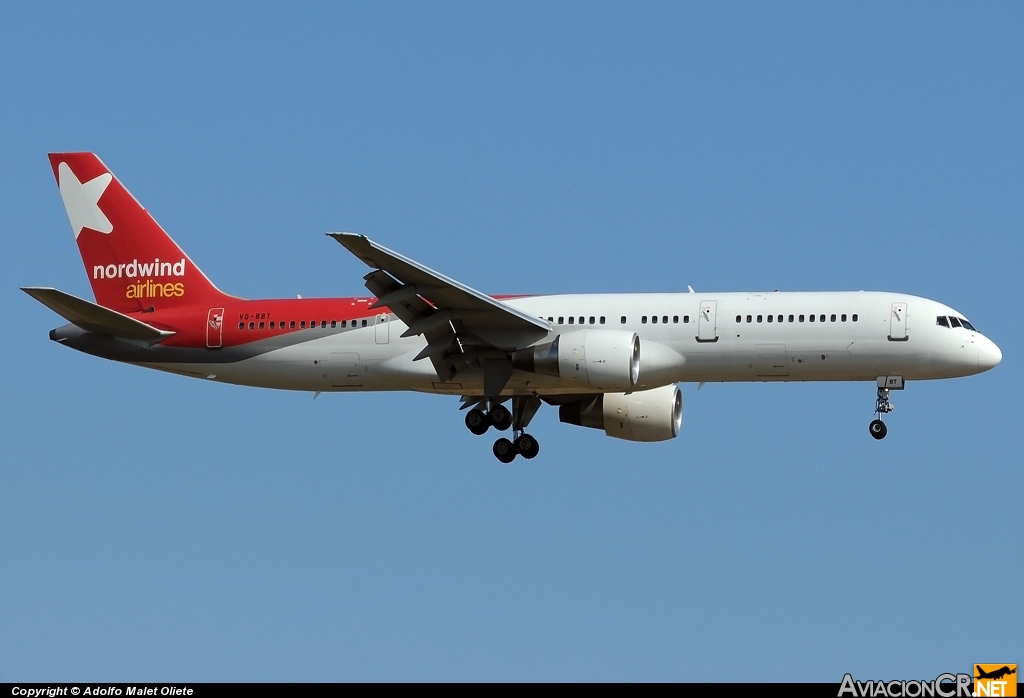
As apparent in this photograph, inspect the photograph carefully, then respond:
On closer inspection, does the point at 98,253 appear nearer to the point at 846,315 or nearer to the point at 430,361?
the point at 430,361

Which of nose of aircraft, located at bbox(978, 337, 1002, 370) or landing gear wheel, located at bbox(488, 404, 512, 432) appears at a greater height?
nose of aircraft, located at bbox(978, 337, 1002, 370)

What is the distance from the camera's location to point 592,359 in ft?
156

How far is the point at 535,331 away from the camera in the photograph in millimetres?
48906

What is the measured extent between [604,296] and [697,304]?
2.93 meters

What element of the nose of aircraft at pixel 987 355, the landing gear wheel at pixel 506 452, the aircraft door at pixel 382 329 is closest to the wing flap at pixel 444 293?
the aircraft door at pixel 382 329

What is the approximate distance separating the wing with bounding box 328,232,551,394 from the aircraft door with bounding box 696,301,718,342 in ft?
14.1

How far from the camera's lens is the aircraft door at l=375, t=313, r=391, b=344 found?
5103 centimetres

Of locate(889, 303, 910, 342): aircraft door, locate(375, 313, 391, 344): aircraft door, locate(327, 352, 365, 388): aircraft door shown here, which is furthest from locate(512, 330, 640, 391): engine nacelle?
locate(889, 303, 910, 342): aircraft door

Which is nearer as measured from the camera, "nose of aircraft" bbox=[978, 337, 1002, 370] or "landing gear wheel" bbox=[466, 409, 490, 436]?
"nose of aircraft" bbox=[978, 337, 1002, 370]

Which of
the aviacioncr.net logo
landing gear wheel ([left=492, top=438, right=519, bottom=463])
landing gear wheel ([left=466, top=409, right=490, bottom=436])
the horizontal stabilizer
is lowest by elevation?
the aviacioncr.net logo

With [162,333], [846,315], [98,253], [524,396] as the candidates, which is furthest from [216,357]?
[846,315]

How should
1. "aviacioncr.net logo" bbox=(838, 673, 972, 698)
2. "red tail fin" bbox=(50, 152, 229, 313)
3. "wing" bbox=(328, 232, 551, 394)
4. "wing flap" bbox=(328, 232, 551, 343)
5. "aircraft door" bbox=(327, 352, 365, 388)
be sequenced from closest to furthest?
"aviacioncr.net logo" bbox=(838, 673, 972, 698) < "wing flap" bbox=(328, 232, 551, 343) < "wing" bbox=(328, 232, 551, 394) < "aircraft door" bbox=(327, 352, 365, 388) < "red tail fin" bbox=(50, 152, 229, 313)

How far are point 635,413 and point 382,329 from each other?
8.29 metres

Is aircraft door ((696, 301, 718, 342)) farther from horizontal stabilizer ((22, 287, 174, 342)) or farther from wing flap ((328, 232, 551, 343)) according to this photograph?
horizontal stabilizer ((22, 287, 174, 342))
